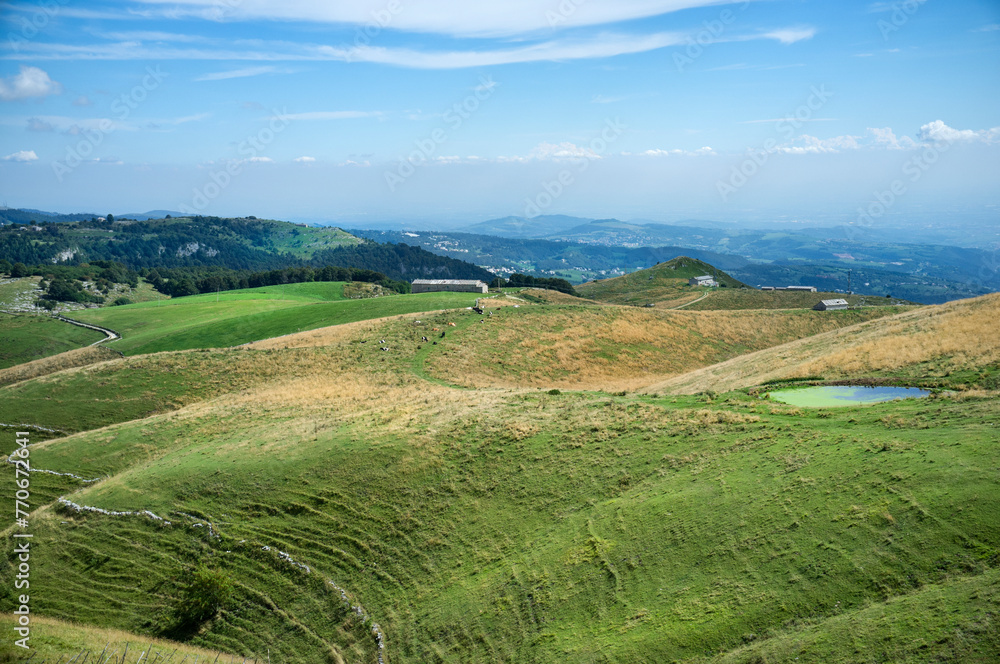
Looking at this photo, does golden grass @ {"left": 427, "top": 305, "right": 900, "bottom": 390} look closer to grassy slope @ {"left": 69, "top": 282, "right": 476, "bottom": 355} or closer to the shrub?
grassy slope @ {"left": 69, "top": 282, "right": 476, "bottom": 355}

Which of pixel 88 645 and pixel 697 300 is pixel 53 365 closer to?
pixel 88 645

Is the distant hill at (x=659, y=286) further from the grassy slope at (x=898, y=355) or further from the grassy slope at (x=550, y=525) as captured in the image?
the grassy slope at (x=550, y=525)

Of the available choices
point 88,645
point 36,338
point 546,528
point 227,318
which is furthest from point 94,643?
point 36,338

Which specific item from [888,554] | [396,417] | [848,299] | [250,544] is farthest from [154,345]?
[848,299]

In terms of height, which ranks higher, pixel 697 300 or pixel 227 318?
pixel 227 318

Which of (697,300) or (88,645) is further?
(697,300)

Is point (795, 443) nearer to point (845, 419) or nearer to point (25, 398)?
point (845, 419)

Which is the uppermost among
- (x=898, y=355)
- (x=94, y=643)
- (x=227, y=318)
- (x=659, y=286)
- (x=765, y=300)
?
(x=898, y=355)
